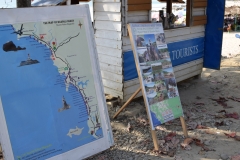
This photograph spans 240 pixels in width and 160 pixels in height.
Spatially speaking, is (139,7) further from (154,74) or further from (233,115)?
(233,115)

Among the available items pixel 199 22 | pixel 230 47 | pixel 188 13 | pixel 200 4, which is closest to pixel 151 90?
pixel 188 13

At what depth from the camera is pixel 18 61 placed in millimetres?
2994

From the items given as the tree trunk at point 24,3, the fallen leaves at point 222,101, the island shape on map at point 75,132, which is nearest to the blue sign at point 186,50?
the fallen leaves at point 222,101

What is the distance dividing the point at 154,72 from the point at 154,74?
0.09 feet

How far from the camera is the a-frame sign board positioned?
3.97m

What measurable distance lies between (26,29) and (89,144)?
147 centimetres

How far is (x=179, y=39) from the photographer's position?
21.5 ft

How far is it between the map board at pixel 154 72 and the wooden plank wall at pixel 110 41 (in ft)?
3.59

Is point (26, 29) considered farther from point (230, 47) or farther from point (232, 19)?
point (232, 19)

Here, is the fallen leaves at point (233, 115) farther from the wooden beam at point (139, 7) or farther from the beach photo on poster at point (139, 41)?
the wooden beam at point (139, 7)

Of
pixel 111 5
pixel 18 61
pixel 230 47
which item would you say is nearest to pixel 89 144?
pixel 18 61

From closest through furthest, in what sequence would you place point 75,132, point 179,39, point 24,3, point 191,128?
point 75,132 → point 24,3 → point 191,128 → point 179,39

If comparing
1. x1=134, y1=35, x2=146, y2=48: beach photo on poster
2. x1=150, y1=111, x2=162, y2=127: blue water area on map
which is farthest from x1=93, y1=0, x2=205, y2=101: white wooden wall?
x1=150, y1=111, x2=162, y2=127: blue water area on map

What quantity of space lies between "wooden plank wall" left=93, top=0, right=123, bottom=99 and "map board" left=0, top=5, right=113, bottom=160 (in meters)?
1.66
